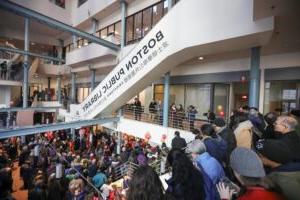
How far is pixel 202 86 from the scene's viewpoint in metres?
11.8

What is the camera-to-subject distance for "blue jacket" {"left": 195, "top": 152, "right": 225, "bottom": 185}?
2957 mm

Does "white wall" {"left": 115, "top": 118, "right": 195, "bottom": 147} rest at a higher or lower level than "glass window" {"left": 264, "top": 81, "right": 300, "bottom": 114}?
lower

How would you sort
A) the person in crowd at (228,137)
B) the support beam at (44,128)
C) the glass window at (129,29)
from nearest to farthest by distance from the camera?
the person in crowd at (228,137) → the support beam at (44,128) → the glass window at (129,29)

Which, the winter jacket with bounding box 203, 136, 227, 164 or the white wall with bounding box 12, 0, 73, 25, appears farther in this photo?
the white wall with bounding box 12, 0, 73, 25

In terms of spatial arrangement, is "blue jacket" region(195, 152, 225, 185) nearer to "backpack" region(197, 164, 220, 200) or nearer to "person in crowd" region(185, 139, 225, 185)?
"person in crowd" region(185, 139, 225, 185)

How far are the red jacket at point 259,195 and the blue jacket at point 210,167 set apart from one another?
1.08 m

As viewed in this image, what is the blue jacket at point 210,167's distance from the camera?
2.96 metres

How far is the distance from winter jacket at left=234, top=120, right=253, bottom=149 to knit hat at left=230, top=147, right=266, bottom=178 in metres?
2.14

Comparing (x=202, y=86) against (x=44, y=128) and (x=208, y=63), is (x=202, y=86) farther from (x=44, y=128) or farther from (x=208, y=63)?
(x=44, y=128)

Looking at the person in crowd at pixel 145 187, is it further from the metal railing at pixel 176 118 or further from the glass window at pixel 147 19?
the glass window at pixel 147 19

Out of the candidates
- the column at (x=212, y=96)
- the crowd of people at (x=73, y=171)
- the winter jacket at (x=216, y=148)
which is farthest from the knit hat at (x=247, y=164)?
the column at (x=212, y=96)

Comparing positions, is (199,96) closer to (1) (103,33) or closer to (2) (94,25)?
(1) (103,33)

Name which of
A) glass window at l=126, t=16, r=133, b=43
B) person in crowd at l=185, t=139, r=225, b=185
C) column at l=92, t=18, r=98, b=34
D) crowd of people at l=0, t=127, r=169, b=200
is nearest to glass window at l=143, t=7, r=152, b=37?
glass window at l=126, t=16, r=133, b=43

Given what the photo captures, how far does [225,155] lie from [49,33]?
2462cm
